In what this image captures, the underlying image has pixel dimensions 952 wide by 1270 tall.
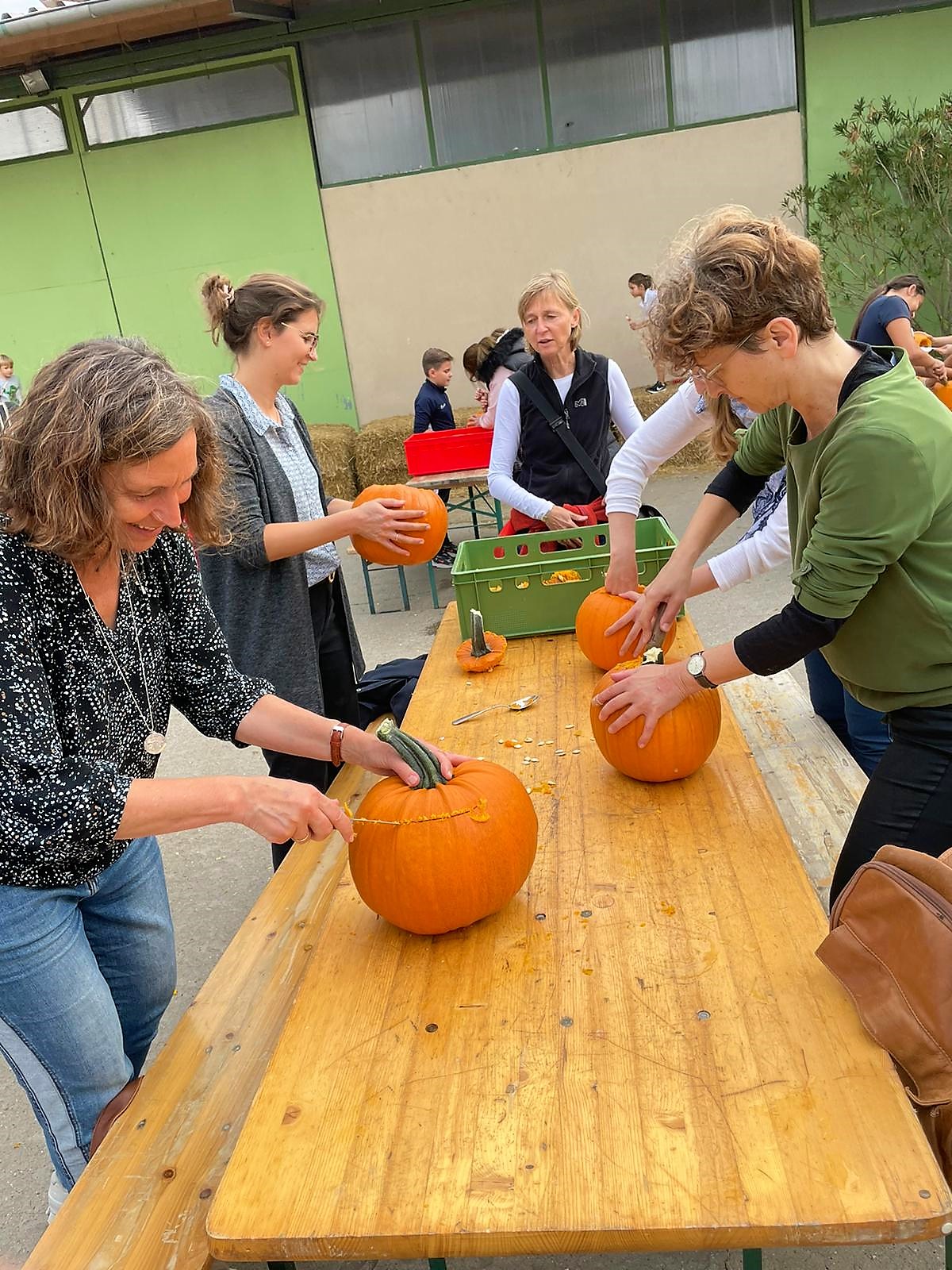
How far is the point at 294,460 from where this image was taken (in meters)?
3.30

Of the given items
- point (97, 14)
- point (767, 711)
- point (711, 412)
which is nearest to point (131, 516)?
point (711, 412)

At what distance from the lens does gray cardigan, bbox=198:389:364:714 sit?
9.91 ft

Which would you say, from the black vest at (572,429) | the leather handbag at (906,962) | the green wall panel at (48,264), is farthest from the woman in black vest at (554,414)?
the green wall panel at (48,264)

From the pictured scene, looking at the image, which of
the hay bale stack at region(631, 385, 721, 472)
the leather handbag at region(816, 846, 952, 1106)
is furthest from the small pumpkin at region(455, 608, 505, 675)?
the hay bale stack at region(631, 385, 721, 472)

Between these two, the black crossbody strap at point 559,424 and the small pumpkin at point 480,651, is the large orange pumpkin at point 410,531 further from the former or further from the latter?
the black crossbody strap at point 559,424

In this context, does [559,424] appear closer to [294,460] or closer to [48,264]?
[294,460]

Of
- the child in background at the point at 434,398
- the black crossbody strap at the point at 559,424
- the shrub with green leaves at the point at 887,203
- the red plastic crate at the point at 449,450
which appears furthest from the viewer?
the shrub with green leaves at the point at 887,203

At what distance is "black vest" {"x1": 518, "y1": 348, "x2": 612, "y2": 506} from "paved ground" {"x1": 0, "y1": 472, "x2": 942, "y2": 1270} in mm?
1925

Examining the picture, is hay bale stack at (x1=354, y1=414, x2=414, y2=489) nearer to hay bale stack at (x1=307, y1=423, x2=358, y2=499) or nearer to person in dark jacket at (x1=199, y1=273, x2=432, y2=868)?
hay bale stack at (x1=307, y1=423, x2=358, y2=499)

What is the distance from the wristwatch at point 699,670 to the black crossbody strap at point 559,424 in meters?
2.17

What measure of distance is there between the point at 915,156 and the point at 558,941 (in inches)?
450

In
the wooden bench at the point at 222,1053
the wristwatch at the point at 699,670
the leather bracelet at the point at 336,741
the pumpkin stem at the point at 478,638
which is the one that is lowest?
the wooden bench at the point at 222,1053

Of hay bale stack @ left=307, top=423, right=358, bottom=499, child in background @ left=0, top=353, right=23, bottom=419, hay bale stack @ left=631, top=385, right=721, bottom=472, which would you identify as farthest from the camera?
child in background @ left=0, top=353, right=23, bottom=419

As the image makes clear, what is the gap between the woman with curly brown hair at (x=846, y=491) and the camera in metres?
1.76
